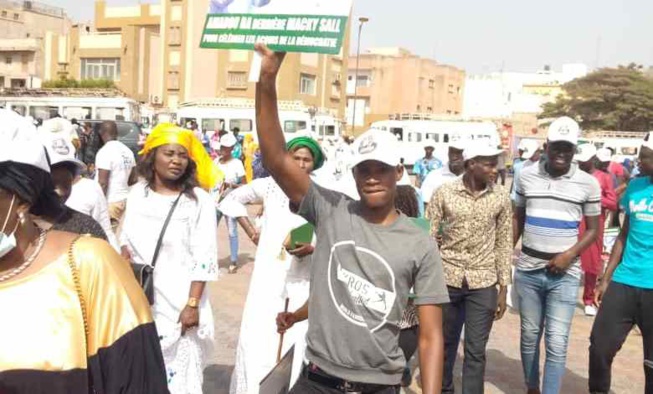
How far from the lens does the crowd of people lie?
5.62 ft

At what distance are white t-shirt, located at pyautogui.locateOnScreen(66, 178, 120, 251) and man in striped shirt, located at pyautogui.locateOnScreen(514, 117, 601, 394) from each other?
2699 mm

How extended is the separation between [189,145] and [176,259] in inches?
26.4

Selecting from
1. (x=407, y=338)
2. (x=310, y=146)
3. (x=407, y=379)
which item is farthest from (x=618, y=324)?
(x=310, y=146)

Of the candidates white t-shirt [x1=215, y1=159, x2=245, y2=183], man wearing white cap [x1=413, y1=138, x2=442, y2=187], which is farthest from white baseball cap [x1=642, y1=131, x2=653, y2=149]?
man wearing white cap [x1=413, y1=138, x2=442, y2=187]

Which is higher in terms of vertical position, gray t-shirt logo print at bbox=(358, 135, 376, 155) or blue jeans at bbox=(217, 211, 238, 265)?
gray t-shirt logo print at bbox=(358, 135, 376, 155)

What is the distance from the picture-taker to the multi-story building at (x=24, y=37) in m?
56.1

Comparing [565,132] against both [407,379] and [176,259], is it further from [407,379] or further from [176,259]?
[176,259]

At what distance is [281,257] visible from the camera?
4074 mm

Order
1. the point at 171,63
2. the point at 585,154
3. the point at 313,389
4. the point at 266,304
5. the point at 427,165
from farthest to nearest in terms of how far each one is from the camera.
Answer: the point at 171,63 → the point at 427,165 → the point at 585,154 → the point at 266,304 → the point at 313,389

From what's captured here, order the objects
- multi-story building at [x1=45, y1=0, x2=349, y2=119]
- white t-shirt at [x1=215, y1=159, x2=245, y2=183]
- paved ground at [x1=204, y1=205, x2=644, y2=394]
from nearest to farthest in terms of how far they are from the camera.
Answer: paved ground at [x1=204, y1=205, x2=644, y2=394]
white t-shirt at [x1=215, y1=159, x2=245, y2=183]
multi-story building at [x1=45, y1=0, x2=349, y2=119]

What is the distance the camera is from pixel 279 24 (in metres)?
2.29

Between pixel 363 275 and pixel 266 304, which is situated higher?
pixel 363 275

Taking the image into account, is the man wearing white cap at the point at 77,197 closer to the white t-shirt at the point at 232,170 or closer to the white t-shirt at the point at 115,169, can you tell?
the white t-shirt at the point at 115,169

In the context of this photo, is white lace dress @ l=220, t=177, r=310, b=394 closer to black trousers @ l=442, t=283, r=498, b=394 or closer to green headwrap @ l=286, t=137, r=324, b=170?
green headwrap @ l=286, t=137, r=324, b=170
